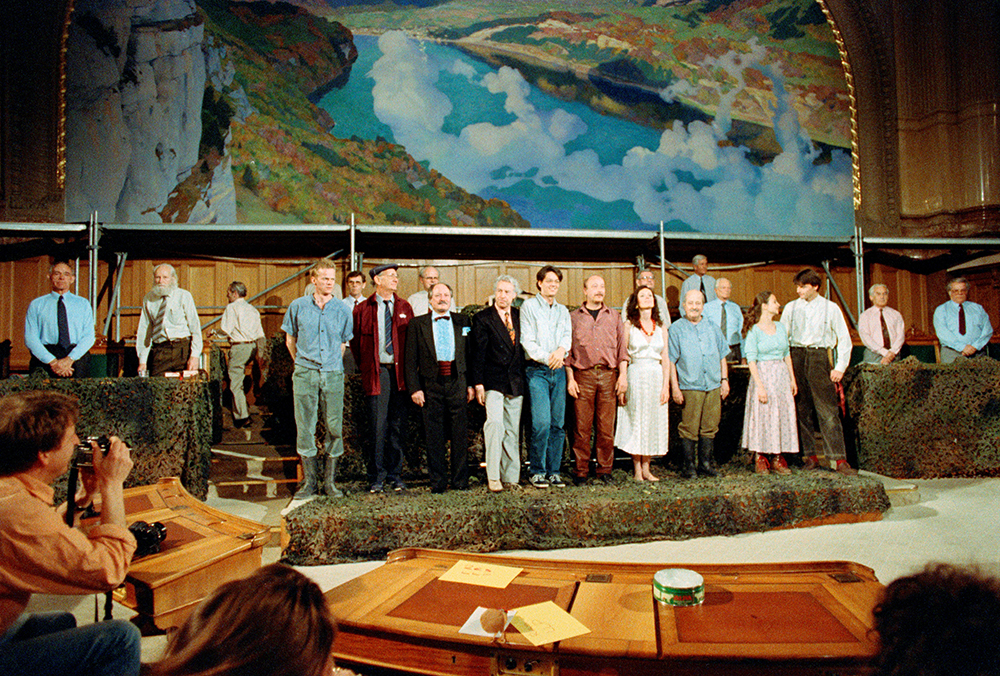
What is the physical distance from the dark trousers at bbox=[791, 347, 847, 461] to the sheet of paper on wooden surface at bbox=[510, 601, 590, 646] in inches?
168

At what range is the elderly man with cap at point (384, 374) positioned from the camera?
4.57 metres

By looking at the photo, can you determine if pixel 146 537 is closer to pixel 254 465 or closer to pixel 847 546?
pixel 254 465

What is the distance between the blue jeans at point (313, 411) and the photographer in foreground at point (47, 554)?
2.58m

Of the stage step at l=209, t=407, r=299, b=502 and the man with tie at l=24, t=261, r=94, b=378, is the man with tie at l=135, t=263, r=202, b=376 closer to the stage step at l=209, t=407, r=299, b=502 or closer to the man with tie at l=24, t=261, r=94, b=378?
the man with tie at l=24, t=261, r=94, b=378

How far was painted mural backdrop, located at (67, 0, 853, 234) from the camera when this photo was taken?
9.91m

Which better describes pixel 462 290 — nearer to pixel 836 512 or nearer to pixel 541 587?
pixel 836 512

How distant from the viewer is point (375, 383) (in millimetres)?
4582

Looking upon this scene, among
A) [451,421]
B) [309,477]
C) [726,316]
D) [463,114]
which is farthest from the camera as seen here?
[463,114]

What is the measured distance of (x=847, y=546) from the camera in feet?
12.7

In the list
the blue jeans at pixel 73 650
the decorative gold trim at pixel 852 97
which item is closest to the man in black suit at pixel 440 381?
the blue jeans at pixel 73 650

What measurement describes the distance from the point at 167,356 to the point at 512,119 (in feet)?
25.6

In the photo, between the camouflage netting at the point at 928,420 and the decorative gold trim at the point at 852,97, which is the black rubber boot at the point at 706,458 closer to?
the camouflage netting at the point at 928,420

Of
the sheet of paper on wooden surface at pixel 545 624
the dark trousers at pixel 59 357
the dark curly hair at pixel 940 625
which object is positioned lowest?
the sheet of paper on wooden surface at pixel 545 624

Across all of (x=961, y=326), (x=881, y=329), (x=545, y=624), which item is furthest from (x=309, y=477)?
(x=961, y=326)
